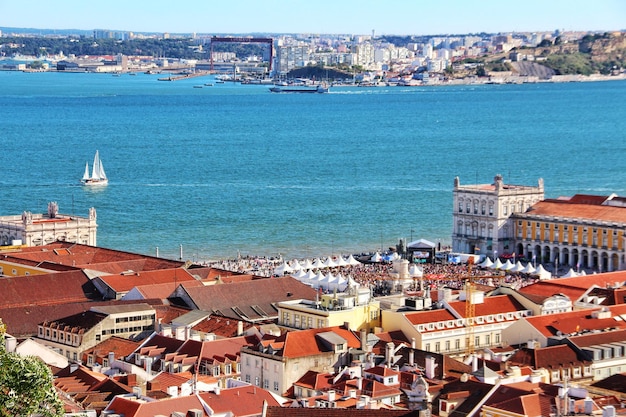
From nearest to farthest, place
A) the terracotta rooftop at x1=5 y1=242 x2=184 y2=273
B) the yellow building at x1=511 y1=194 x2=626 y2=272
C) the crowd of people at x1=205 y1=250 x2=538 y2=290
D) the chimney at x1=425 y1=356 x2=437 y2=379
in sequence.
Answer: the chimney at x1=425 y1=356 x2=437 y2=379, the crowd of people at x1=205 y1=250 x2=538 y2=290, the terracotta rooftop at x1=5 y1=242 x2=184 y2=273, the yellow building at x1=511 y1=194 x2=626 y2=272

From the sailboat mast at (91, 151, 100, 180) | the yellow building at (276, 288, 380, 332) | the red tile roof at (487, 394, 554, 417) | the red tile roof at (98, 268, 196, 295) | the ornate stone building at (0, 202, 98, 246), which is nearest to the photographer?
the red tile roof at (487, 394, 554, 417)

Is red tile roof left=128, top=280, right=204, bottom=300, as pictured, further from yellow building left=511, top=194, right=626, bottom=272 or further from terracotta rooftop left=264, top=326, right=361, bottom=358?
yellow building left=511, top=194, right=626, bottom=272

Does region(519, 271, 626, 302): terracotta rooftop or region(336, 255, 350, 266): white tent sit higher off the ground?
region(519, 271, 626, 302): terracotta rooftop

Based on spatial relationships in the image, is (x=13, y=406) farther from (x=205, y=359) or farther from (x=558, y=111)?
(x=558, y=111)

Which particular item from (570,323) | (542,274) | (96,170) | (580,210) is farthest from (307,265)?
(96,170)

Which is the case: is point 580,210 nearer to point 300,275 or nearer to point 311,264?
point 311,264

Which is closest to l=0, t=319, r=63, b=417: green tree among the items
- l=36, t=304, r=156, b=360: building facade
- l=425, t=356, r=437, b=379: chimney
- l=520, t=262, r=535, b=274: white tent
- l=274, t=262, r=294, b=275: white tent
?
l=425, t=356, r=437, b=379: chimney

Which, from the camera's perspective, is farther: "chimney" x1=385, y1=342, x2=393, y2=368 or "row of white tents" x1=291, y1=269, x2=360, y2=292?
"row of white tents" x1=291, y1=269, x2=360, y2=292
